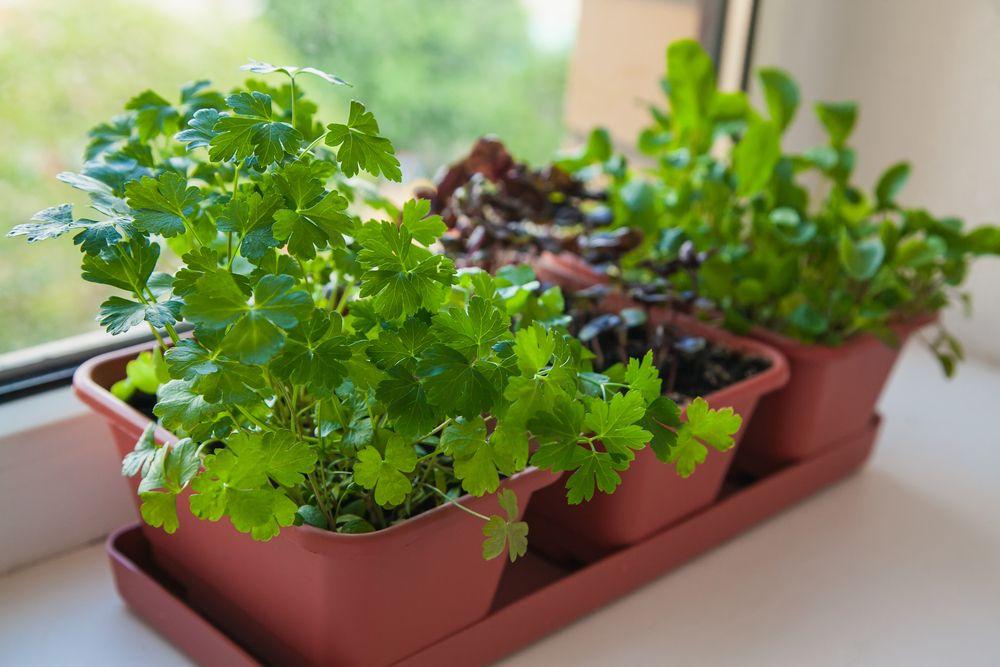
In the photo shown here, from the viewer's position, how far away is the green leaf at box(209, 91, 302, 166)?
24.1 inches

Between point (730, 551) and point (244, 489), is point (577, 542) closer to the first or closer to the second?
point (730, 551)

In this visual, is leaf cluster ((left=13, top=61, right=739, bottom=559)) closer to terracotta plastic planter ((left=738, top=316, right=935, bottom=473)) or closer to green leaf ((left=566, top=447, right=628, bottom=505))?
green leaf ((left=566, top=447, right=628, bottom=505))

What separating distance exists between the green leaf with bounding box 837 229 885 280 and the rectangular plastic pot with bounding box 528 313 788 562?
5.0 inches

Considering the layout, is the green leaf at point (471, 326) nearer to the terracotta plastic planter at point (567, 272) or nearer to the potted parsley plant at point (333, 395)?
the potted parsley plant at point (333, 395)

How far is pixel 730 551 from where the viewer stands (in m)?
1.04

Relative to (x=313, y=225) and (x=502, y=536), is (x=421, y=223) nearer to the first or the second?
(x=313, y=225)

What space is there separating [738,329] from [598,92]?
0.76 m

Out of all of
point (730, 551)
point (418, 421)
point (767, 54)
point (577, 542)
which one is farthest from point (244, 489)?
point (767, 54)

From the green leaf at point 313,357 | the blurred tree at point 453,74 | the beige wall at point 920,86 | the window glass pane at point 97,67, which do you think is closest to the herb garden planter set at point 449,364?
the green leaf at point 313,357

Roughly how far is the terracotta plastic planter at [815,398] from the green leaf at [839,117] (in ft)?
0.80

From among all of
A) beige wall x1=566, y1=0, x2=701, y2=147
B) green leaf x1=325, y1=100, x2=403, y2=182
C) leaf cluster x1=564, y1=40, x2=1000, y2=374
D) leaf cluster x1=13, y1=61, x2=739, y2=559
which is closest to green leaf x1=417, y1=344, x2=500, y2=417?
leaf cluster x1=13, y1=61, x2=739, y2=559

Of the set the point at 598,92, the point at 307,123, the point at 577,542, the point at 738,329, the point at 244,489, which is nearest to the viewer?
the point at 244,489

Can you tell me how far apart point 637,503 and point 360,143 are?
1.44ft

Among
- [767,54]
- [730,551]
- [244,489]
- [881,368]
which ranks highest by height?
[767,54]
